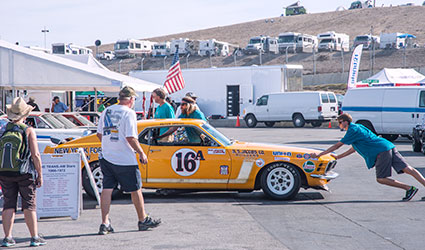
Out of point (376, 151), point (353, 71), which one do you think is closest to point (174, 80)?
point (353, 71)

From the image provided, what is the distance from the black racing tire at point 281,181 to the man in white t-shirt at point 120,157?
9.44ft

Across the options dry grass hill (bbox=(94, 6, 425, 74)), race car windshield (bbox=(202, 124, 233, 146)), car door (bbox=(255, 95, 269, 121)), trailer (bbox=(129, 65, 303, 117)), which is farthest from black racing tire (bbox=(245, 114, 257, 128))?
dry grass hill (bbox=(94, 6, 425, 74))

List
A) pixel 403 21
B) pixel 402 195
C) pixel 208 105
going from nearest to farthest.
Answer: pixel 402 195, pixel 208 105, pixel 403 21

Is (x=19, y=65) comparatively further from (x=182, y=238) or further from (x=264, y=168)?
(x=182, y=238)

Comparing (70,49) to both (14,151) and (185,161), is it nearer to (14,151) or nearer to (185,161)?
(185,161)

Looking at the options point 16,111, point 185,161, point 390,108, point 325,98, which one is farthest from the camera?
point 325,98

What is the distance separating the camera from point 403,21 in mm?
113312

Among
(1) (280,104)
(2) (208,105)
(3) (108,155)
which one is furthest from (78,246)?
(2) (208,105)

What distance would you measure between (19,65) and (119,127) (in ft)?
39.1

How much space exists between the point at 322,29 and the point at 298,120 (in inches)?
3492

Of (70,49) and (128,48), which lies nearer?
(70,49)

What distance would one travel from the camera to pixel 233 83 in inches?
1422

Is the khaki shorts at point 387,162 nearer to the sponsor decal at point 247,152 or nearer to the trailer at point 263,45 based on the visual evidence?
the sponsor decal at point 247,152

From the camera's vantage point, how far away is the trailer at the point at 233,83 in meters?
34.9
